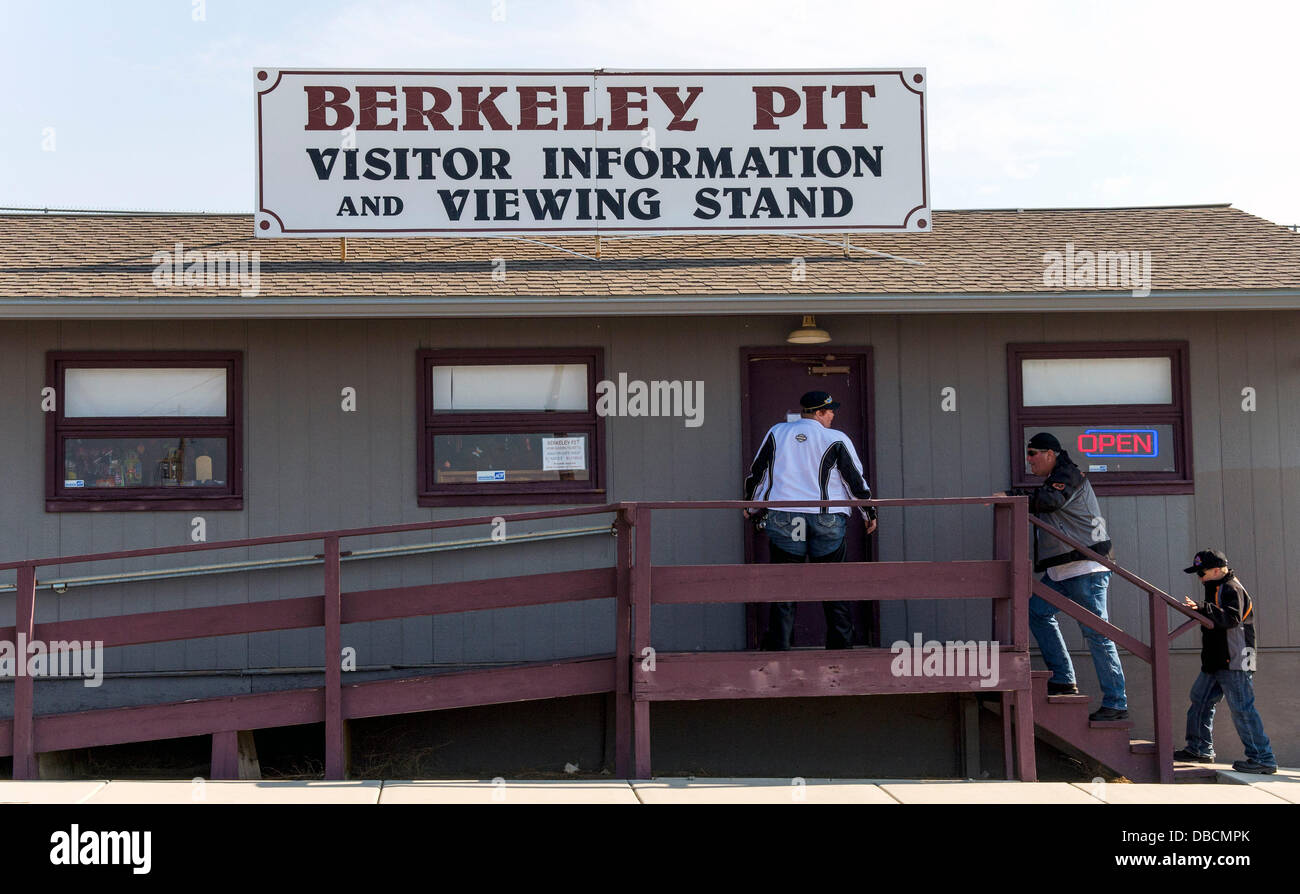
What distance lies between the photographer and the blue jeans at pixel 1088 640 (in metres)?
7.59

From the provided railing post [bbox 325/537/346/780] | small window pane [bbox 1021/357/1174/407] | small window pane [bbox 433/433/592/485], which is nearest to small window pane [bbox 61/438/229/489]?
small window pane [bbox 433/433/592/485]

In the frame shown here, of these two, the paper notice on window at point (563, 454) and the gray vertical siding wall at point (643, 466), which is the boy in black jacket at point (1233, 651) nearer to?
the gray vertical siding wall at point (643, 466)

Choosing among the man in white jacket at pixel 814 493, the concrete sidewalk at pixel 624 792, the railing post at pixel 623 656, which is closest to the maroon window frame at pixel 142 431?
the concrete sidewalk at pixel 624 792

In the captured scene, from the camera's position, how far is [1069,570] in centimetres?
775

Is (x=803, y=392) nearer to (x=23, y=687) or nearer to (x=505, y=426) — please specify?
(x=505, y=426)

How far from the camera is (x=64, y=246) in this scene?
30.1 ft

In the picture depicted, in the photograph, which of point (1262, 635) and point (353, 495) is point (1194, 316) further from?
point (353, 495)

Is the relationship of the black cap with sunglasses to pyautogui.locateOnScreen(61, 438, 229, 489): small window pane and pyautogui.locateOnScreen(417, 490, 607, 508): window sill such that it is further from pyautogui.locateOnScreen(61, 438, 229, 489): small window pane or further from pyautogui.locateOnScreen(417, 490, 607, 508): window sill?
pyautogui.locateOnScreen(61, 438, 229, 489): small window pane

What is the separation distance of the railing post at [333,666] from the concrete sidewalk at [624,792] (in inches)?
10.2

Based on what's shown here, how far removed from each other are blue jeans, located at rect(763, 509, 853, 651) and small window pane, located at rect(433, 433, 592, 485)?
148 centimetres

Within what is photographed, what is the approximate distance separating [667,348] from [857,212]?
166 centimetres

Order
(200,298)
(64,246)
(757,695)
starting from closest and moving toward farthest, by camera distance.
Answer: (757,695), (200,298), (64,246)

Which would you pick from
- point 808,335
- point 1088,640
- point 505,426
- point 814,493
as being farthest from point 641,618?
point 1088,640
